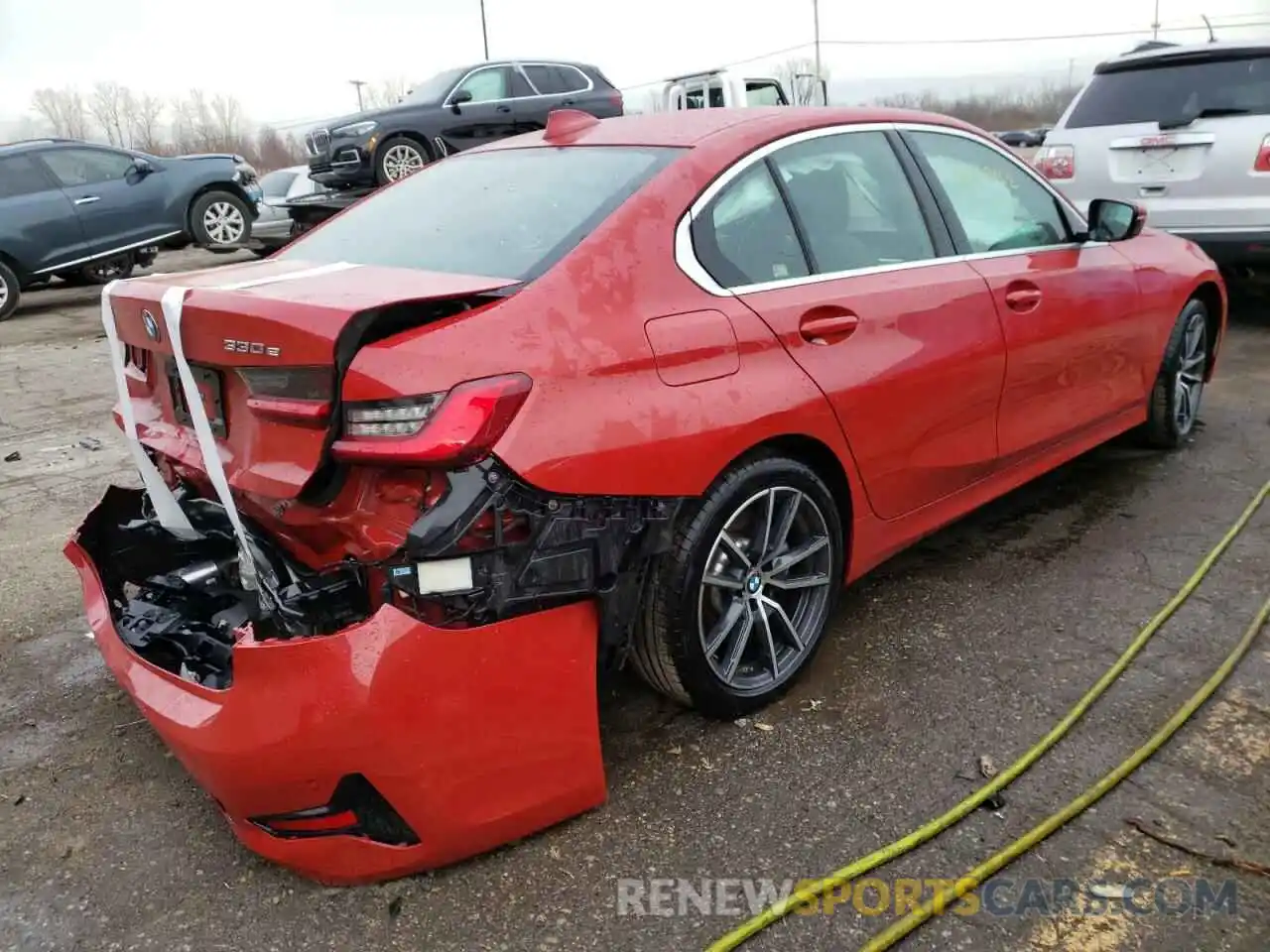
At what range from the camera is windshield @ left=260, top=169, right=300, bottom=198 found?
15.3 m

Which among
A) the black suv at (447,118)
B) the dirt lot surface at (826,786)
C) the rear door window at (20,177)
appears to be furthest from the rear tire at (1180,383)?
the rear door window at (20,177)

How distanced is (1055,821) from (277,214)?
13698 millimetres

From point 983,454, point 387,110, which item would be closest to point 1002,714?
point 983,454

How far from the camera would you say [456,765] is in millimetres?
2154

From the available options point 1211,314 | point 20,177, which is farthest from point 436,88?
point 1211,314

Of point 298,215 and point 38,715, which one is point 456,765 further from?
point 298,215

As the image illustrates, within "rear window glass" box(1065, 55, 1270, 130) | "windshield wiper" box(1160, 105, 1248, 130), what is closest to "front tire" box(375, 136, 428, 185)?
"rear window glass" box(1065, 55, 1270, 130)

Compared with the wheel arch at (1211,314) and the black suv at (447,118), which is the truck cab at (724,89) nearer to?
the black suv at (447,118)

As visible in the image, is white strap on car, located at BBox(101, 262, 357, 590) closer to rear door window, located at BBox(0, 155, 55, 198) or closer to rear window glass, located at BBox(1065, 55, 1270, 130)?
rear window glass, located at BBox(1065, 55, 1270, 130)

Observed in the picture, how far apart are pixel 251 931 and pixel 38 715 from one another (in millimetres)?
1310

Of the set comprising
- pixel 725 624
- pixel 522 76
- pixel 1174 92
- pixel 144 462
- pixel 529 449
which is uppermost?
pixel 522 76

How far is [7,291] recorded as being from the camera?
1092 centimetres

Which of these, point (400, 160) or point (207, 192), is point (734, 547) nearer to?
point (400, 160)

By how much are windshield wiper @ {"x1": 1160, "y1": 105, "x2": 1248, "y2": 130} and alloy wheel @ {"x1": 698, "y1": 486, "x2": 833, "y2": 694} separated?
5077mm
